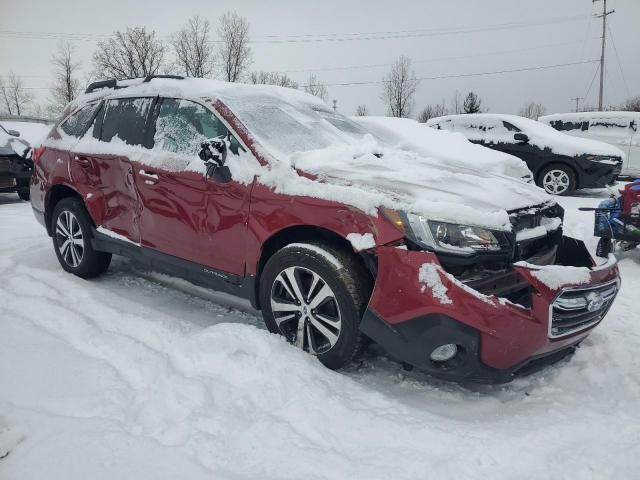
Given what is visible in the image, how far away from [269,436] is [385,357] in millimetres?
1113

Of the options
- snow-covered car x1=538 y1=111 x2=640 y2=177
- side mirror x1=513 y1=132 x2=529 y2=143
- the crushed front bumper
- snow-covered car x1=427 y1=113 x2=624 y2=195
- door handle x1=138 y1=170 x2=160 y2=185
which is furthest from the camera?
snow-covered car x1=538 y1=111 x2=640 y2=177

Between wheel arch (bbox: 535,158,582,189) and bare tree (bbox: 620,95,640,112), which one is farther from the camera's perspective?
bare tree (bbox: 620,95,640,112)

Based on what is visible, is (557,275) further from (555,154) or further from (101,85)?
(555,154)

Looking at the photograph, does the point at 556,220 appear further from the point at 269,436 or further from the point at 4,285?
the point at 4,285

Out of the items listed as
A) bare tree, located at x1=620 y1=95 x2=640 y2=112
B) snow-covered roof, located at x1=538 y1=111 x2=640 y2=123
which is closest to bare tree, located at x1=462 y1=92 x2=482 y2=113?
bare tree, located at x1=620 y1=95 x2=640 y2=112

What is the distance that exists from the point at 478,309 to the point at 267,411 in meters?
1.12

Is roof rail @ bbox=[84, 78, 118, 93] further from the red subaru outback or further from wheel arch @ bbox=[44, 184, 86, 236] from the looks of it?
wheel arch @ bbox=[44, 184, 86, 236]

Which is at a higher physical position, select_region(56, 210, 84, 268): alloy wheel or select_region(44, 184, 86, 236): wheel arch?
select_region(44, 184, 86, 236): wheel arch

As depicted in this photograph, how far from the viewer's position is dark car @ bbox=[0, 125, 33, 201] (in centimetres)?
843

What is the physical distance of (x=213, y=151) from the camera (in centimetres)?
305

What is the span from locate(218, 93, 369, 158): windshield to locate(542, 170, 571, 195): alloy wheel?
680 cm

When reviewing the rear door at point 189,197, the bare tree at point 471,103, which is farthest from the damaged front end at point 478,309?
the bare tree at point 471,103

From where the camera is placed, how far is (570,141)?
964 cm

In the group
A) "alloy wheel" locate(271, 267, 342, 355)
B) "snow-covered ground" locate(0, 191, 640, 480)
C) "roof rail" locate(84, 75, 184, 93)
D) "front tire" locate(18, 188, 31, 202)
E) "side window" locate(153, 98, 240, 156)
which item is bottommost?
"snow-covered ground" locate(0, 191, 640, 480)
